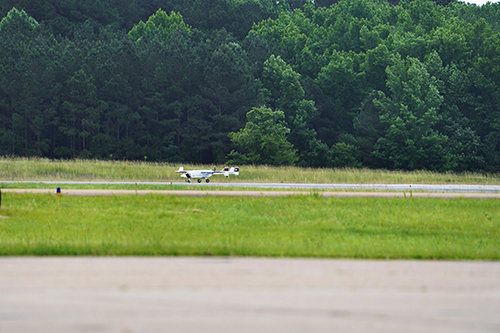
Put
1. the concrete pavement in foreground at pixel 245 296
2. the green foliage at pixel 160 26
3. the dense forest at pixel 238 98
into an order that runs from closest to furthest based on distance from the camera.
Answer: the concrete pavement in foreground at pixel 245 296 < the dense forest at pixel 238 98 < the green foliage at pixel 160 26

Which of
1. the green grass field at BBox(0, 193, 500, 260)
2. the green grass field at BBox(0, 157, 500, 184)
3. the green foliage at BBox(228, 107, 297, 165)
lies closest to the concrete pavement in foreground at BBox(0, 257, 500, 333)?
the green grass field at BBox(0, 193, 500, 260)

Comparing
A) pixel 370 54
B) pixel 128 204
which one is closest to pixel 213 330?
pixel 128 204

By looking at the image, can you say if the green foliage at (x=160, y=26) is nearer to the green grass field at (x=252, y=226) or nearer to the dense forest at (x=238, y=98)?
the dense forest at (x=238, y=98)

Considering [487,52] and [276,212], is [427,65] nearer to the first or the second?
[487,52]

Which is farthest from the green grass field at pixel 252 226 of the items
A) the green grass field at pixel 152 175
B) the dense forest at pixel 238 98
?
the dense forest at pixel 238 98

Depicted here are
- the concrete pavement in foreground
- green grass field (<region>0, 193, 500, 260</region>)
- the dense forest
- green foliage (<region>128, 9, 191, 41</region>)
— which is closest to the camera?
the concrete pavement in foreground

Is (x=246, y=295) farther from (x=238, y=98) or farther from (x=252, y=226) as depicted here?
(x=238, y=98)

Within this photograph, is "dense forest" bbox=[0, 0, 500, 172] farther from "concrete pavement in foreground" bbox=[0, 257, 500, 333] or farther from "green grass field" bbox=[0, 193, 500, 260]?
"concrete pavement in foreground" bbox=[0, 257, 500, 333]

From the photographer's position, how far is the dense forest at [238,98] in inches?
2586

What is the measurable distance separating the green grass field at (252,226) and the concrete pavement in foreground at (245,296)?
1.18 metres

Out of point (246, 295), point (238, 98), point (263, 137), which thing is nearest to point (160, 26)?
point (238, 98)

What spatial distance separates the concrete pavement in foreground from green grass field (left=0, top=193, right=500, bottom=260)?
118 cm

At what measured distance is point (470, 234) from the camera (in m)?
13.3

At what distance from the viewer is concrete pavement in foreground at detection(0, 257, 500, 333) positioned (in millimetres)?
5727
